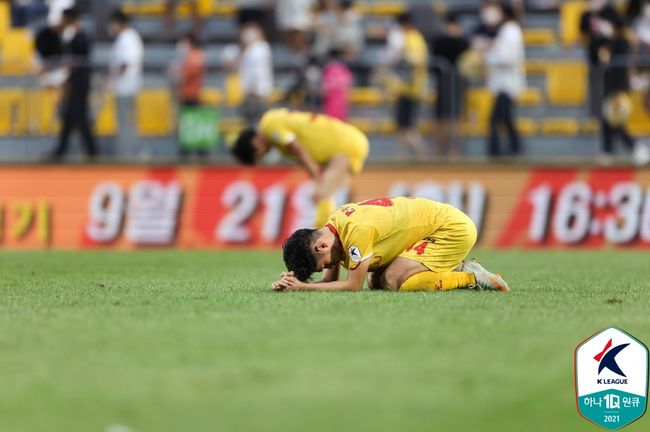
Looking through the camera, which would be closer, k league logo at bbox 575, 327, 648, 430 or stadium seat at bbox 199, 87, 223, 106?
k league logo at bbox 575, 327, 648, 430

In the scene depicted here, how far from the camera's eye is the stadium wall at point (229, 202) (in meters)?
20.0

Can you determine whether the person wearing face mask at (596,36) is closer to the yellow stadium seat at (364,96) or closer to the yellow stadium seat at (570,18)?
the yellow stadium seat at (570,18)

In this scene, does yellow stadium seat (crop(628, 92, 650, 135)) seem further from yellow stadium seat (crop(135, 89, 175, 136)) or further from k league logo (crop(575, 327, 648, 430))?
k league logo (crop(575, 327, 648, 430))

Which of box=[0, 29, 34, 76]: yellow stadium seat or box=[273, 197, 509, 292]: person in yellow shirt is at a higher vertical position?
box=[273, 197, 509, 292]: person in yellow shirt

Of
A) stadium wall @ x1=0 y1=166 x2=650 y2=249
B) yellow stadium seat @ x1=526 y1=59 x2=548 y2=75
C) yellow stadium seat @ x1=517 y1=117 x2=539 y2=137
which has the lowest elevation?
stadium wall @ x1=0 y1=166 x2=650 y2=249

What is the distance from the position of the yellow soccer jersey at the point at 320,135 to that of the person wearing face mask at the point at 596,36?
447 cm

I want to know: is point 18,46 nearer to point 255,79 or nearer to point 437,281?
point 255,79

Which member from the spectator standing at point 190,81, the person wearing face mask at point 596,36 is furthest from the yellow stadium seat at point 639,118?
the spectator standing at point 190,81

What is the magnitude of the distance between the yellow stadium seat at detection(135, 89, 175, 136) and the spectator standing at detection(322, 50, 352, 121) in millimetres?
2304

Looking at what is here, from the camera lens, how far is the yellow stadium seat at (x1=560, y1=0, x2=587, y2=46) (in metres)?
23.6

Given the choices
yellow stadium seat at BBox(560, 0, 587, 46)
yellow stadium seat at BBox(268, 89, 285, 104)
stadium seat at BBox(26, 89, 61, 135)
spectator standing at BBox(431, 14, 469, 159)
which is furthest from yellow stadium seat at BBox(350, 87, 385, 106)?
yellow stadium seat at BBox(560, 0, 587, 46)

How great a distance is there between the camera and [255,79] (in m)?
20.2

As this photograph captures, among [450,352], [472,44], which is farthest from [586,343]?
[472,44]

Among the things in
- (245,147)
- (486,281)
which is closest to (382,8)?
(245,147)
